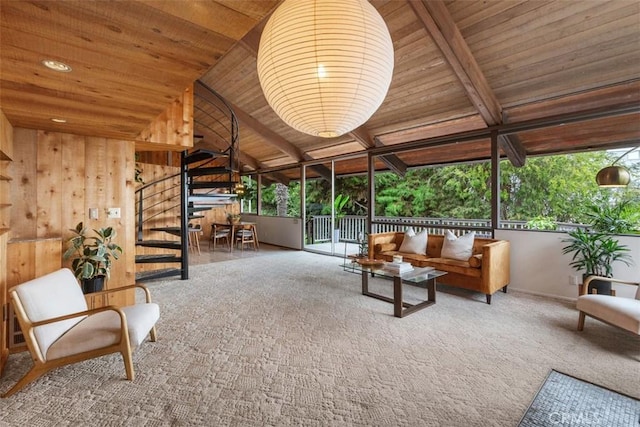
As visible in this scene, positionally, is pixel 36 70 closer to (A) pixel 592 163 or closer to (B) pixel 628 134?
(B) pixel 628 134

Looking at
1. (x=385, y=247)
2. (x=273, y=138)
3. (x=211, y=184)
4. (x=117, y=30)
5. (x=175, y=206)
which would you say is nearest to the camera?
(x=117, y=30)

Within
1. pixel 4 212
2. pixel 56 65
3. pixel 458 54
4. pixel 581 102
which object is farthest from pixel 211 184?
pixel 581 102

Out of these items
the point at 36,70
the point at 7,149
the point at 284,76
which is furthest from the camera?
the point at 7,149

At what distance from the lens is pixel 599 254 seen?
3.45 metres

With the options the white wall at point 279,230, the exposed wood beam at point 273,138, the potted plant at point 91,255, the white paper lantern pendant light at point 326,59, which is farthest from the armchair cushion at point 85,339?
the white wall at point 279,230

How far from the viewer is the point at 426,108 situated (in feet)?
15.6

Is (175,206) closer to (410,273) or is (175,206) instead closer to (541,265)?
(410,273)

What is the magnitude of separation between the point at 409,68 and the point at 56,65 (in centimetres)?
399

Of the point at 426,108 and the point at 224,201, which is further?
the point at 224,201

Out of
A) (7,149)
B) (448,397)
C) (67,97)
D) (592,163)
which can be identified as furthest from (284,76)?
(592,163)

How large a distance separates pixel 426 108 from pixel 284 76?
4.11 meters

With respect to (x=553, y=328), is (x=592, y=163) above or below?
above

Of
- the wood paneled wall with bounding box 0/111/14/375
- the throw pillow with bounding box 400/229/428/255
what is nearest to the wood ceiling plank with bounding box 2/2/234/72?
the wood paneled wall with bounding box 0/111/14/375

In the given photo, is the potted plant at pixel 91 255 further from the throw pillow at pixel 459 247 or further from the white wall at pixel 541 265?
the white wall at pixel 541 265
